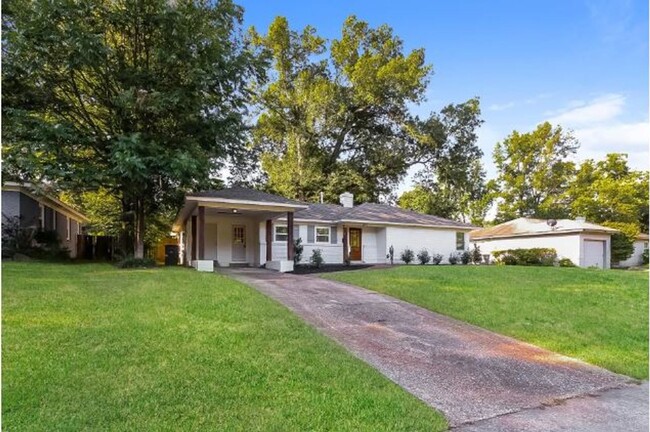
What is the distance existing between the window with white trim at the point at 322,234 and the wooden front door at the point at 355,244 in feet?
4.90

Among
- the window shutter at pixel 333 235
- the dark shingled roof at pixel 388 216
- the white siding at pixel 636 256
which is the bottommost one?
the white siding at pixel 636 256

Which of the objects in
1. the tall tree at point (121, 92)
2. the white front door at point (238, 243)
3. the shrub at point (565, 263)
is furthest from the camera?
the shrub at point (565, 263)

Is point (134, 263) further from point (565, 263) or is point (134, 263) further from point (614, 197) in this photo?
point (614, 197)

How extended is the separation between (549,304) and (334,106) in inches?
933

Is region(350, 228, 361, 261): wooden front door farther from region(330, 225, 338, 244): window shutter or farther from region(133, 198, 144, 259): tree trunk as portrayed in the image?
region(133, 198, 144, 259): tree trunk

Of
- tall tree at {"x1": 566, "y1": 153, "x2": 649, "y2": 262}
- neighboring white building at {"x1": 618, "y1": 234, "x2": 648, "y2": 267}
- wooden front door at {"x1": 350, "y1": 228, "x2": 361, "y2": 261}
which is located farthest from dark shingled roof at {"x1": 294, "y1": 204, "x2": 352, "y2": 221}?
neighboring white building at {"x1": 618, "y1": 234, "x2": 648, "y2": 267}

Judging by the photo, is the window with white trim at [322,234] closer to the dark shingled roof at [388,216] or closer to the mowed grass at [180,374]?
the dark shingled roof at [388,216]

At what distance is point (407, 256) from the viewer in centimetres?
2333

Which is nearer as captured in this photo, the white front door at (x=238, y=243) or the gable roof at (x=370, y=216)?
the white front door at (x=238, y=243)

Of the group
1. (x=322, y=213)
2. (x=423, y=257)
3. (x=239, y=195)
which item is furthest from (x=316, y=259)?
(x=423, y=257)

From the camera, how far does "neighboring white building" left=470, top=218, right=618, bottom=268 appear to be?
26.9 meters

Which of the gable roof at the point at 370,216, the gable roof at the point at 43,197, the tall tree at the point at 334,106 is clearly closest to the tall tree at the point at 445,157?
the tall tree at the point at 334,106

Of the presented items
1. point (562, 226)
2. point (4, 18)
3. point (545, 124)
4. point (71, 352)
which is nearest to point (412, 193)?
point (562, 226)

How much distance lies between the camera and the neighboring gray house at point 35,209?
17.2 m
